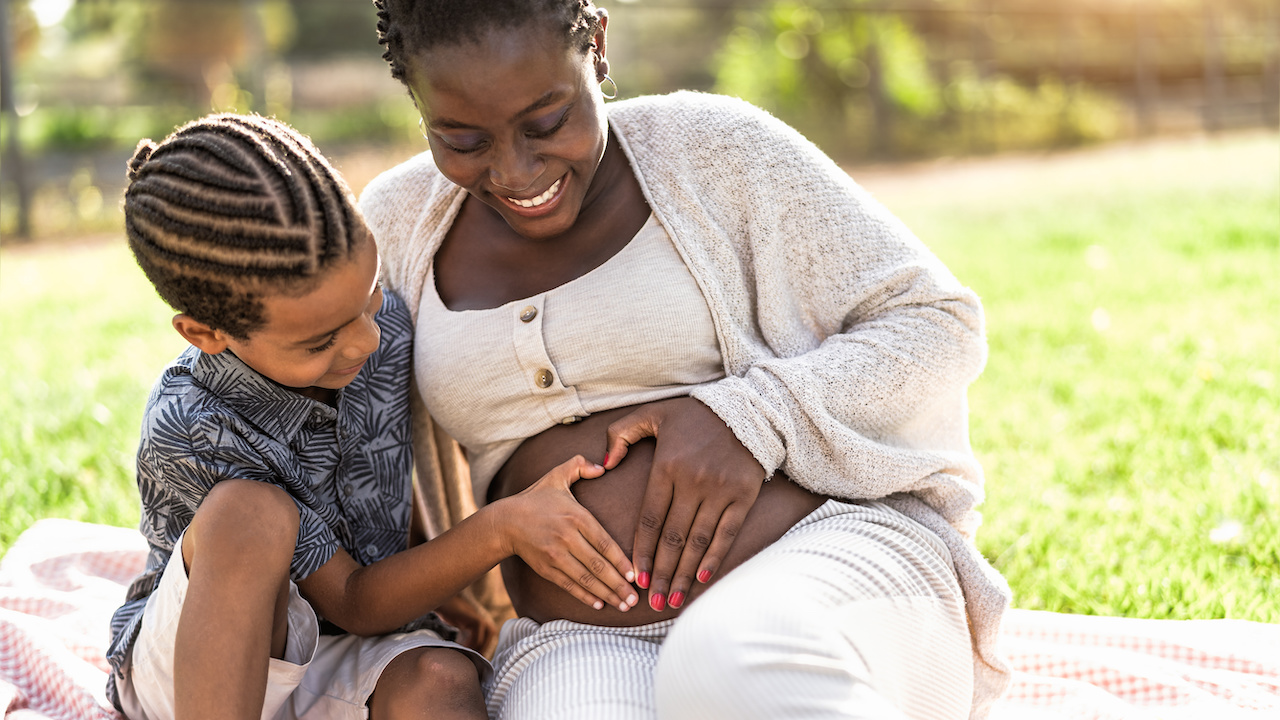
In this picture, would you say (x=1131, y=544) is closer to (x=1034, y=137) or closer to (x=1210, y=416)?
(x=1210, y=416)

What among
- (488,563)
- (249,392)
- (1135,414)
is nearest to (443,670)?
(488,563)

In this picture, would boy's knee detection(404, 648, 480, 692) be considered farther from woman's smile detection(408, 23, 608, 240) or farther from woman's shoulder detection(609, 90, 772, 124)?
woman's shoulder detection(609, 90, 772, 124)

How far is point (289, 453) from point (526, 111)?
0.69m

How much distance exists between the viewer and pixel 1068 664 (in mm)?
2340

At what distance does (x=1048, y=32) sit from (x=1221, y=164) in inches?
303

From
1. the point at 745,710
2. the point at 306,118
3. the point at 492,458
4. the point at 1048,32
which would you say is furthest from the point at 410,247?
the point at 1048,32

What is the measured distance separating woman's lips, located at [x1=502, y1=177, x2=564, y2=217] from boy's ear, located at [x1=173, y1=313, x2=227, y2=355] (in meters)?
0.54

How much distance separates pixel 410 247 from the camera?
2.25 metres

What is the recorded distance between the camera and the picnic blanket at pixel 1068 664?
85.1 inches

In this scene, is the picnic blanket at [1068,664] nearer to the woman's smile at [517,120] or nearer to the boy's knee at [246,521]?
the boy's knee at [246,521]

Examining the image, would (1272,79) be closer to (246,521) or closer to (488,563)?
(488,563)

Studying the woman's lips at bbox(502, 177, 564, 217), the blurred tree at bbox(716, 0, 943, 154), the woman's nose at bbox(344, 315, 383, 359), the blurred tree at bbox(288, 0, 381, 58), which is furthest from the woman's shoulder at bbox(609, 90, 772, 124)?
the blurred tree at bbox(288, 0, 381, 58)

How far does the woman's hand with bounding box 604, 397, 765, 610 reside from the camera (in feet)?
5.82

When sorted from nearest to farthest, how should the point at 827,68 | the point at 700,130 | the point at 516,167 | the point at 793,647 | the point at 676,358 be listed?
the point at 793,647 → the point at 516,167 → the point at 676,358 → the point at 700,130 → the point at 827,68
